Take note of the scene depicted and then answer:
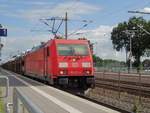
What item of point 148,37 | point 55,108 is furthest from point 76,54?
point 148,37

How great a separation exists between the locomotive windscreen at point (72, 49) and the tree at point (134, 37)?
78806 mm

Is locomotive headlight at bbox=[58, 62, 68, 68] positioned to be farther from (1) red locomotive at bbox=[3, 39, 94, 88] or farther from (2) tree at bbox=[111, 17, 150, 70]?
(2) tree at bbox=[111, 17, 150, 70]

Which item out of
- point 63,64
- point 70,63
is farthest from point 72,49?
point 63,64

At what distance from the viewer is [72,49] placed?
2750 centimetres

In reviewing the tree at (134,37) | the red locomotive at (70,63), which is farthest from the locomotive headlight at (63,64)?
the tree at (134,37)

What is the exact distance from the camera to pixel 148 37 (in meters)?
107

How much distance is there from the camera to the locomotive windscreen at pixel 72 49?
27.4m

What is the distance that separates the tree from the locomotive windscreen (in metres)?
78.8

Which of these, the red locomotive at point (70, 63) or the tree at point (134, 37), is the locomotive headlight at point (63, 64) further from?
the tree at point (134, 37)

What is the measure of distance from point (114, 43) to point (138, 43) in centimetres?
796

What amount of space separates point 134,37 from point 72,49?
85348mm

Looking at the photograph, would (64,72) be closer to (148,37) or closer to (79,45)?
(79,45)

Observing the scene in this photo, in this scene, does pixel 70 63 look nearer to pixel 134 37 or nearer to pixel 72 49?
pixel 72 49

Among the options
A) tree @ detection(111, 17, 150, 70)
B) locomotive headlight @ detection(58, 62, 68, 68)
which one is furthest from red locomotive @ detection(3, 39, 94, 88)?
tree @ detection(111, 17, 150, 70)
